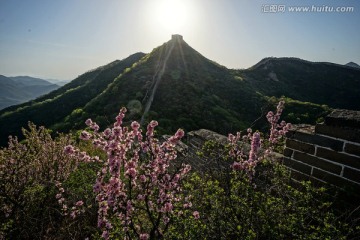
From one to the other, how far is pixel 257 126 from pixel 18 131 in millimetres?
22703

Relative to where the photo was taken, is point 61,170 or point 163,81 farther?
point 163,81

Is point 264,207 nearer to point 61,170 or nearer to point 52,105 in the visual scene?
point 61,170

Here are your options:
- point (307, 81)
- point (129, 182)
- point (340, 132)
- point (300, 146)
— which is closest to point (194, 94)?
point (300, 146)

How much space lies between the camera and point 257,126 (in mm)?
16984

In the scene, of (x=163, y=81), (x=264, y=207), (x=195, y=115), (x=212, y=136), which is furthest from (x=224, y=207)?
(x=163, y=81)

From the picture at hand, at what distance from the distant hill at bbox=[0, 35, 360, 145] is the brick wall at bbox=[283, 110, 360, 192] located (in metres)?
10.00

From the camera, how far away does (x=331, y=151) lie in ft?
8.92

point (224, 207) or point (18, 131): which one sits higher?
point (224, 207)

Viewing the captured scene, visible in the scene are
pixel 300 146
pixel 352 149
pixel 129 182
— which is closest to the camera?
pixel 352 149

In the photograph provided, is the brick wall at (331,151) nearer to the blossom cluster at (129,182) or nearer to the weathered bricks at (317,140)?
the weathered bricks at (317,140)

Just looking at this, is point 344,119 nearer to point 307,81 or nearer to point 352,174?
point 352,174

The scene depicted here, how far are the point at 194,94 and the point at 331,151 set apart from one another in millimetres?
17072

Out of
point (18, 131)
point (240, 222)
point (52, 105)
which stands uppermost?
point (240, 222)

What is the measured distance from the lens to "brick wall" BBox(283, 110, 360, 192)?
8.24ft
